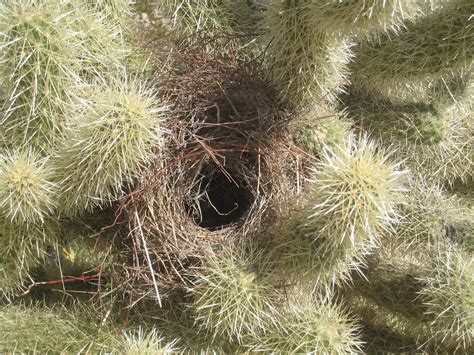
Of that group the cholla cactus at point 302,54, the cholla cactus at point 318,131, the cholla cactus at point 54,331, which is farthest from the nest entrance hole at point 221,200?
the cholla cactus at point 54,331

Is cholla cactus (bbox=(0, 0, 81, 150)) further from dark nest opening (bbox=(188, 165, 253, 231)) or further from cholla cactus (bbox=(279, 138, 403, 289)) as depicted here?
cholla cactus (bbox=(279, 138, 403, 289))

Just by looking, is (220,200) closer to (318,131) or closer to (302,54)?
(318,131)

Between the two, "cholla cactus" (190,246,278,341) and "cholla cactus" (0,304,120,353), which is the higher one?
"cholla cactus" (190,246,278,341)

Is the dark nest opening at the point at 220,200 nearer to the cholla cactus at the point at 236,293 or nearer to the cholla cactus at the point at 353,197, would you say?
the cholla cactus at the point at 236,293

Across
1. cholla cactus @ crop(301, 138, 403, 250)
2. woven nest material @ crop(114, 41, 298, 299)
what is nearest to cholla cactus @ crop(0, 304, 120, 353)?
woven nest material @ crop(114, 41, 298, 299)

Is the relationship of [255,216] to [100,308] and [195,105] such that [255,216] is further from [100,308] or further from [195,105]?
[100,308]

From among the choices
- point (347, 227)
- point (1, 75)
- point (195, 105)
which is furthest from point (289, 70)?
point (1, 75)
